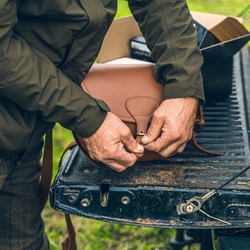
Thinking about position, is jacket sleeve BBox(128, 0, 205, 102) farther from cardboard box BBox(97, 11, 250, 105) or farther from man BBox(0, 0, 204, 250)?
cardboard box BBox(97, 11, 250, 105)

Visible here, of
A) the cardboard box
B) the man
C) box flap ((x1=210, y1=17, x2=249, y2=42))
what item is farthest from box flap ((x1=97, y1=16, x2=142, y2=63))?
the man

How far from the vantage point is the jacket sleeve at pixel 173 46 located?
6.14 ft

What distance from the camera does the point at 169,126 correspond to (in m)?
1.83

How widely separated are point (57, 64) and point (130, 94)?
10.3 inches

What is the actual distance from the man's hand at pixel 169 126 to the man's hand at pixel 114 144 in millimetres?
50

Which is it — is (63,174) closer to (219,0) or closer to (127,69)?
(127,69)

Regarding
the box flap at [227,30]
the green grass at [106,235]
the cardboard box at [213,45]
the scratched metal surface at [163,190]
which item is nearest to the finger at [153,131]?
the scratched metal surface at [163,190]

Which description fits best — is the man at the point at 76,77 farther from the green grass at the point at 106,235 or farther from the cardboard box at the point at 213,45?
the green grass at the point at 106,235

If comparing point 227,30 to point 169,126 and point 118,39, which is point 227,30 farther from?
point 169,126

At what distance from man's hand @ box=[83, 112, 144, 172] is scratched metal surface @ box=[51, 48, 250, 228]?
70 mm

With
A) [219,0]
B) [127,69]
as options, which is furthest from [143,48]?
[219,0]

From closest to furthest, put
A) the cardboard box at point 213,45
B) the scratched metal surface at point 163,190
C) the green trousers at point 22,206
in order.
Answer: the scratched metal surface at point 163,190 < the green trousers at point 22,206 < the cardboard box at point 213,45

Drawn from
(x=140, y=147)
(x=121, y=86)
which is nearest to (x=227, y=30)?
(x=121, y=86)

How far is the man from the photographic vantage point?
64.5 inches
